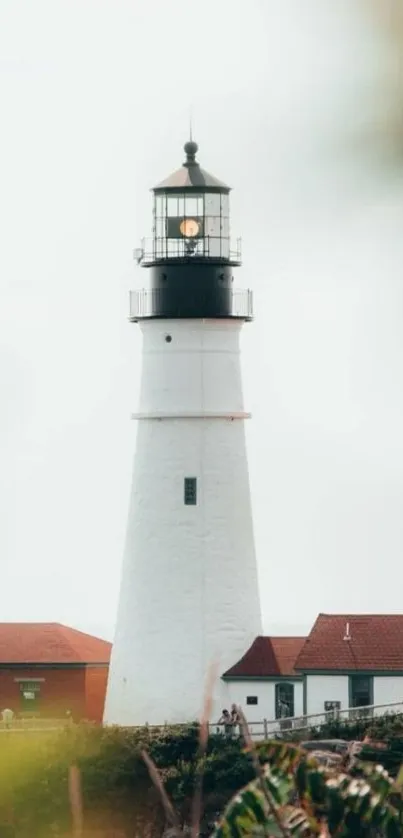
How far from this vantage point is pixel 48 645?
135 feet

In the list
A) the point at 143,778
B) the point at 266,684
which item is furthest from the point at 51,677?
the point at 143,778

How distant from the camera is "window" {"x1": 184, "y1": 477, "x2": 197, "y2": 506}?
3678 centimetres

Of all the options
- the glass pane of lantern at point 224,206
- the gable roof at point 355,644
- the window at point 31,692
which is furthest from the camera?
the window at point 31,692

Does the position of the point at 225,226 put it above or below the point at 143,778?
above

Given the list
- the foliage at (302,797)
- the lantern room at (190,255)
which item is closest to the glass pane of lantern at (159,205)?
the lantern room at (190,255)

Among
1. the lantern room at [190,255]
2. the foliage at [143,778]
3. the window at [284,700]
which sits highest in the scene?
the lantern room at [190,255]

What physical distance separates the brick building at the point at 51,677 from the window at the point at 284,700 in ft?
11.3

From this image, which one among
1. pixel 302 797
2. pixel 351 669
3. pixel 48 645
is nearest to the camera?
pixel 302 797

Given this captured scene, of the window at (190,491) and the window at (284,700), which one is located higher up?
the window at (190,491)

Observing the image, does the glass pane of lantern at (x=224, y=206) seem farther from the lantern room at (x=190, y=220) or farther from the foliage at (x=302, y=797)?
the foliage at (x=302, y=797)

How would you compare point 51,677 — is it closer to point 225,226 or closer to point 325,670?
point 325,670

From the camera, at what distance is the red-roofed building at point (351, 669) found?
35.6 meters

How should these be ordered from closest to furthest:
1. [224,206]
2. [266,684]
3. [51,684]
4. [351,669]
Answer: [351,669], [266,684], [224,206], [51,684]

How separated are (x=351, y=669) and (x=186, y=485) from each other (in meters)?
3.81
